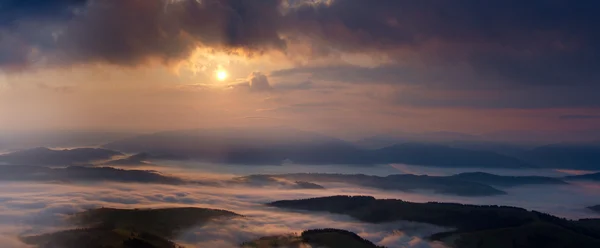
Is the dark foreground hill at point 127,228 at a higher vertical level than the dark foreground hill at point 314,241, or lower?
higher

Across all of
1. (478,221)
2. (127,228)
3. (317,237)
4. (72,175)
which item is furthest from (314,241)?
(72,175)

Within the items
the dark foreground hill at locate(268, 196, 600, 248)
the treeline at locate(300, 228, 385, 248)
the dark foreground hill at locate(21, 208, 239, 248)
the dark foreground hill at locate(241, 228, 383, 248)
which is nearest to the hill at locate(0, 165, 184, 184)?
the dark foreground hill at locate(268, 196, 600, 248)

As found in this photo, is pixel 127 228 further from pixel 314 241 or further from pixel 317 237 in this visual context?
pixel 317 237

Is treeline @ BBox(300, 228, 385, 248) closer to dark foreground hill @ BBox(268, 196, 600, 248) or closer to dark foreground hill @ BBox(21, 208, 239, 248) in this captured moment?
dark foreground hill @ BBox(268, 196, 600, 248)

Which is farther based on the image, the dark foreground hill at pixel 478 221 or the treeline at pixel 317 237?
the dark foreground hill at pixel 478 221

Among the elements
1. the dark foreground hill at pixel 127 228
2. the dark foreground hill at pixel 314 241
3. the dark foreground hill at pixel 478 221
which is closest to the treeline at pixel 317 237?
the dark foreground hill at pixel 314 241

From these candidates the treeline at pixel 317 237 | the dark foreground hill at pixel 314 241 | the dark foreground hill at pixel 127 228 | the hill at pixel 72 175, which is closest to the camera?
the dark foreground hill at pixel 127 228

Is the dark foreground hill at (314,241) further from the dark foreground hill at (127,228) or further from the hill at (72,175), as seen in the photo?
the hill at (72,175)
